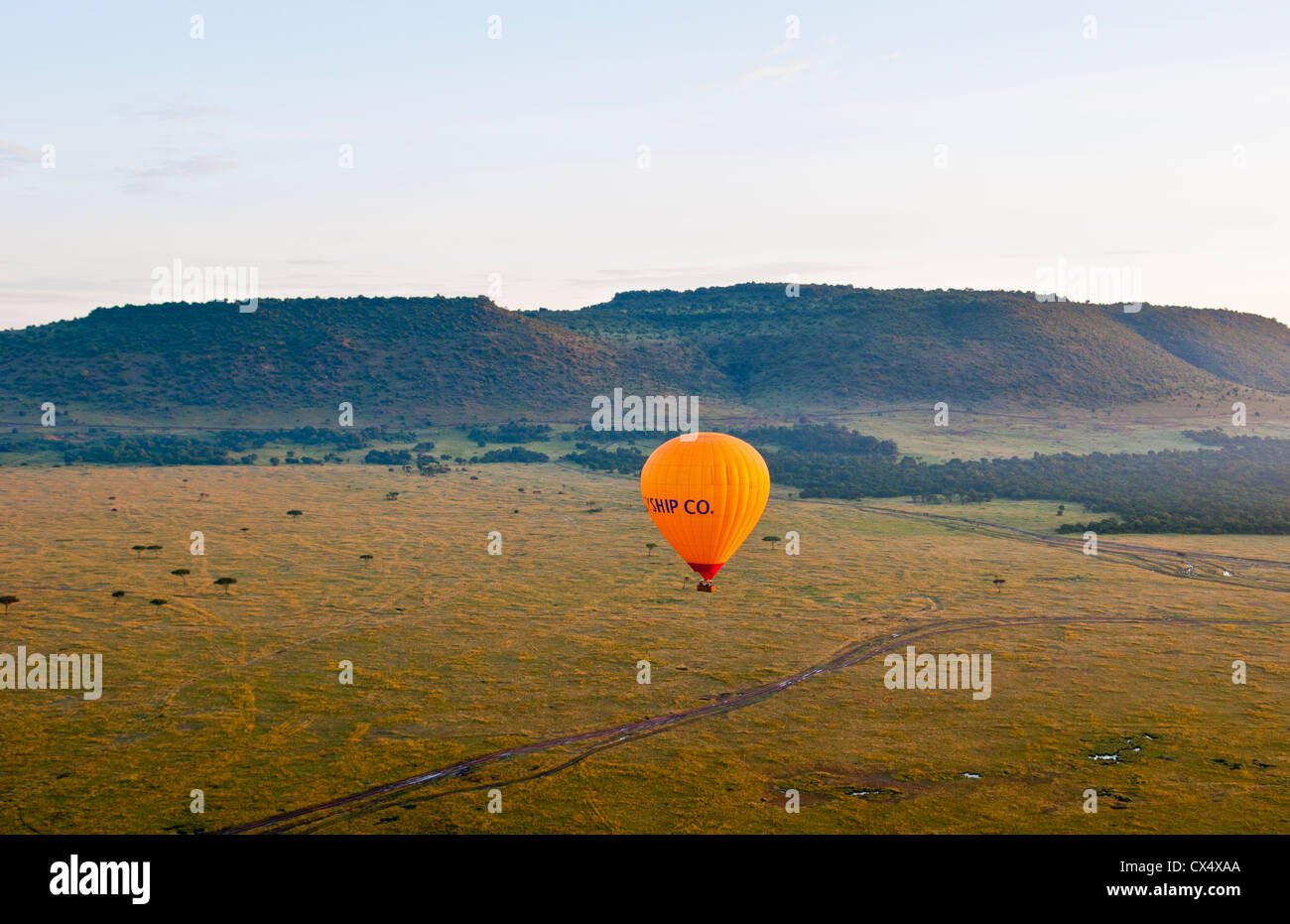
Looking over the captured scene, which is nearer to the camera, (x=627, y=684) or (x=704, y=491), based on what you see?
(x=627, y=684)

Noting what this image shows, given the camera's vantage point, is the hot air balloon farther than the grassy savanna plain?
Yes

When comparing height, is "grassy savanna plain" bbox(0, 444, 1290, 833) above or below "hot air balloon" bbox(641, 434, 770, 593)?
below

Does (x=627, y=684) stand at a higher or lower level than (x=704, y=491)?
lower

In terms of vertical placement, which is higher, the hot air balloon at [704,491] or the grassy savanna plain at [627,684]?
the hot air balloon at [704,491]

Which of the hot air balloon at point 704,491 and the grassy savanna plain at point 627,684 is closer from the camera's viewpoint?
the grassy savanna plain at point 627,684
